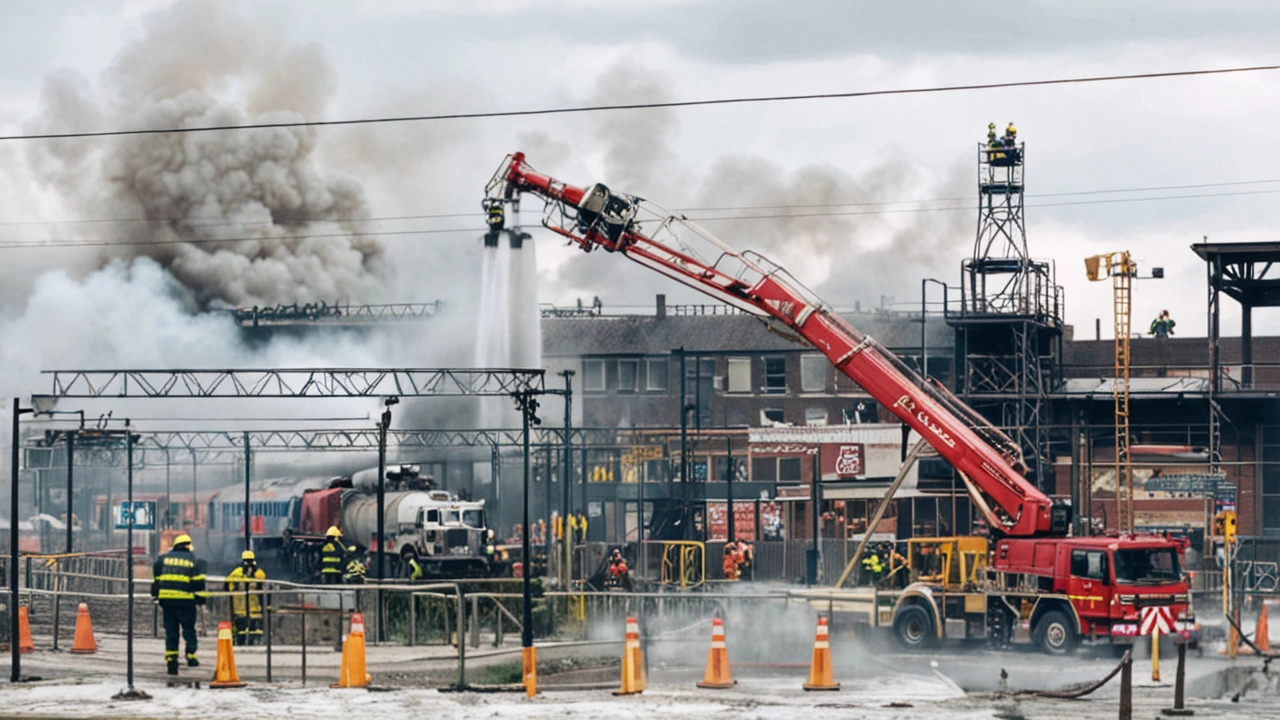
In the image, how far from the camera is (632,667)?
2130 centimetres

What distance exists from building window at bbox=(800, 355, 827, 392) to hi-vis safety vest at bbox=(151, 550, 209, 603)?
208ft

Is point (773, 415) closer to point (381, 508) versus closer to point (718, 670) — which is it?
point (381, 508)

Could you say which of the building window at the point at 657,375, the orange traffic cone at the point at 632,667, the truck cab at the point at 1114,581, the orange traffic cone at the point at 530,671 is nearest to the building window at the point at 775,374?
the building window at the point at 657,375

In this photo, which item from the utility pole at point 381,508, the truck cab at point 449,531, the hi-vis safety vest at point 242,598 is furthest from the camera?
the truck cab at point 449,531

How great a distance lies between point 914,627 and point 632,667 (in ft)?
39.6

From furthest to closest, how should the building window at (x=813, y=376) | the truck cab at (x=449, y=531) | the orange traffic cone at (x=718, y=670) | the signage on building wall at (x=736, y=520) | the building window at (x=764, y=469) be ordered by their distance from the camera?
the building window at (x=813, y=376) → the building window at (x=764, y=469) → the signage on building wall at (x=736, y=520) → the truck cab at (x=449, y=531) → the orange traffic cone at (x=718, y=670)

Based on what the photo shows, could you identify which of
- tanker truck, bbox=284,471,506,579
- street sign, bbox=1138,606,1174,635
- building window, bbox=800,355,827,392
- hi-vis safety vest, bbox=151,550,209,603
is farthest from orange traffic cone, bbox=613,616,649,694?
building window, bbox=800,355,827,392

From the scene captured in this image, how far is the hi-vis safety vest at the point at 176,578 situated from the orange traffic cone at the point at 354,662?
313 cm

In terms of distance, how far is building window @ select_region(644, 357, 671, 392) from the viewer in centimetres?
8844

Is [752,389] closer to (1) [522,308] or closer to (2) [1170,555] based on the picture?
(1) [522,308]

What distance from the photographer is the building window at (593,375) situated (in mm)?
89250

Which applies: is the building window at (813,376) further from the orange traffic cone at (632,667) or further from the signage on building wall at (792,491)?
the orange traffic cone at (632,667)

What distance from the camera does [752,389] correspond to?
8650 centimetres

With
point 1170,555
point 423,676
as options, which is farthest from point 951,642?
point 423,676
